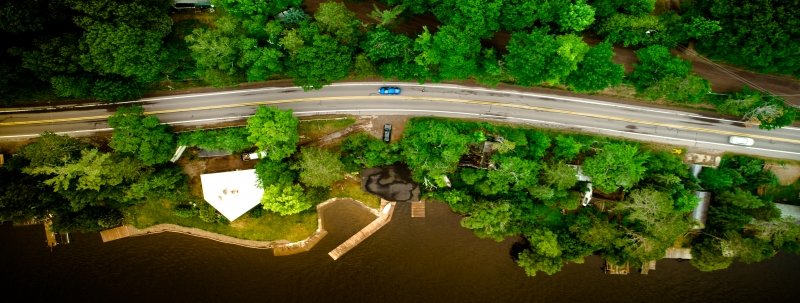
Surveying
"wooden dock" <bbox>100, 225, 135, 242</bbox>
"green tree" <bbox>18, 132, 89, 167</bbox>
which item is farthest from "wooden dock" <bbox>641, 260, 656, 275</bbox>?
"green tree" <bbox>18, 132, 89, 167</bbox>

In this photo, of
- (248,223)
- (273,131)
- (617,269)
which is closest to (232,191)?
(248,223)

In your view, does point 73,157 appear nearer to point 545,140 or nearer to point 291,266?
point 291,266

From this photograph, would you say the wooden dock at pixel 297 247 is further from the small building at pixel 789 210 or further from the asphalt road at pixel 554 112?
the small building at pixel 789 210

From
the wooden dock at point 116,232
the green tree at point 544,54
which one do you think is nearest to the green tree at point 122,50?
the wooden dock at point 116,232

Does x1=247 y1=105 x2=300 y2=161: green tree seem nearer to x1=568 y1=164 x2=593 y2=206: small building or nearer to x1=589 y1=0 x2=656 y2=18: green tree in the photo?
x1=568 y1=164 x2=593 y2=206: small building

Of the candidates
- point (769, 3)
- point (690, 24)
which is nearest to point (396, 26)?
point (690, 24)
